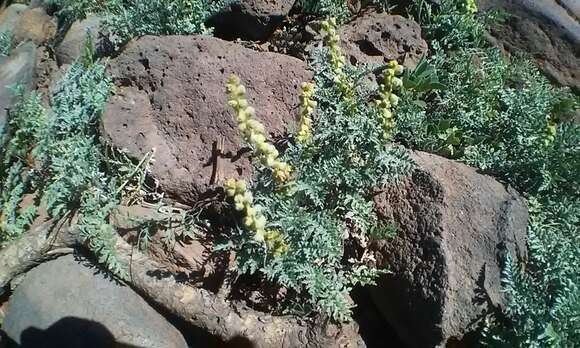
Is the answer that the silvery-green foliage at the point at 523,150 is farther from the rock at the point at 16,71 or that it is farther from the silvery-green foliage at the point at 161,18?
the rock at the point at 16,71

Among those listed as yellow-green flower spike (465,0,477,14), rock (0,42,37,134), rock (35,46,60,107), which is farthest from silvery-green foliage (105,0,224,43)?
yellow-green flower spike (465,0,477,14)

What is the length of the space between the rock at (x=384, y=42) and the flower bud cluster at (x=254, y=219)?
142cm

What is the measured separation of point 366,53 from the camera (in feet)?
13.1

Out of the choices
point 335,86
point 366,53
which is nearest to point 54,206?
point 335,86

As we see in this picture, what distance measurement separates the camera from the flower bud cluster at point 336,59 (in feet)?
11.0

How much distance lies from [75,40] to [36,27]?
582mm

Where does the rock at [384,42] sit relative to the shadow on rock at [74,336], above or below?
above

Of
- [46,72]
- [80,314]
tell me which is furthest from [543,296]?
[46,72]

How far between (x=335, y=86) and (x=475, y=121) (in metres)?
0.88

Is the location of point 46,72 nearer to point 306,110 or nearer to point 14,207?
point 14,207

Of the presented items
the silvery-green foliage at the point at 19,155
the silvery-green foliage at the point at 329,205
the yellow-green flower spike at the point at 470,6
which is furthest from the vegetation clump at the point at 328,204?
the silvery-green foliage at the point at 19,155

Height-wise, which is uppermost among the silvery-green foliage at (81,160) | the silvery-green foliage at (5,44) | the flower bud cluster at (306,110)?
the flower bud cluster at (306,110)

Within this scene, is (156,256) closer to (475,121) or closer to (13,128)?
(13,128)

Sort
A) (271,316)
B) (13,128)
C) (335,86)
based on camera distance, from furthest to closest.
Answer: (13,128) → (335,86) → (271,316)
